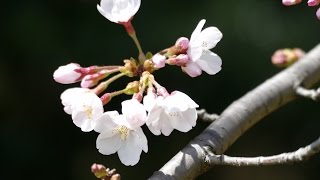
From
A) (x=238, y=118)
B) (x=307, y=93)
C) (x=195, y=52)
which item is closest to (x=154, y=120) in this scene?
(x=195, y=52)

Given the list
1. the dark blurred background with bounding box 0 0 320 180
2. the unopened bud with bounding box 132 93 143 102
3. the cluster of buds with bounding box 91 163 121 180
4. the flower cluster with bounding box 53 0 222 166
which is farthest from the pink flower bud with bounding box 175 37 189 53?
the dark blurred background with bounding box 0 0 320 180

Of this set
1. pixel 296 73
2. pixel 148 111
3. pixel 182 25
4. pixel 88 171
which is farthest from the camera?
pixel 88 171

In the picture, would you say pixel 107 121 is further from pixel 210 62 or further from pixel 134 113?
pixel 210 62

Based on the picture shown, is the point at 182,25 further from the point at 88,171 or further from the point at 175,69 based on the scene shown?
the point at 88,171

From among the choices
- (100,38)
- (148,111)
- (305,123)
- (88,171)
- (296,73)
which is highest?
(100,38)

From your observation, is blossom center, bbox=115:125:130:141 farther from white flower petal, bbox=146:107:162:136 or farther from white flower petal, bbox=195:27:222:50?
white flower petal, bbox=195:27:222:50

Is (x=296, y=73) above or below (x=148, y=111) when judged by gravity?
below

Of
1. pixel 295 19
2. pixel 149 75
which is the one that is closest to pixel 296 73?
pixel 149 75
